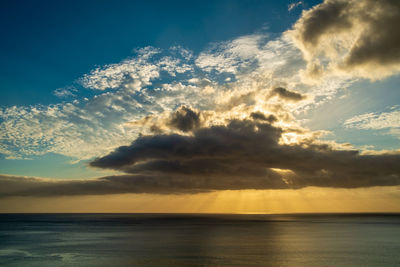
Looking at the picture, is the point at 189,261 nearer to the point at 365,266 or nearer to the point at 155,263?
the point at 155,263

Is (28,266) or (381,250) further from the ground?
(28,266)

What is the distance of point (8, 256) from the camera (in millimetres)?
61188

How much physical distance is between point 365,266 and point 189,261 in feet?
107

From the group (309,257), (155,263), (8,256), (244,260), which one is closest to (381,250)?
(309,257)

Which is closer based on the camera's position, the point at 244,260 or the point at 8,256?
the point at 244,260

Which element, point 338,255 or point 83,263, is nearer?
point 83,263

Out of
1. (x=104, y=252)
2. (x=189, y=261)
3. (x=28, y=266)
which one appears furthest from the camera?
(x=104, y=252)

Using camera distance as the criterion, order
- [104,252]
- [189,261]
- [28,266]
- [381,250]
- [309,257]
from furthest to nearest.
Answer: [381,250] < [104,252] < [309,257] < [189,261] < [28,266]

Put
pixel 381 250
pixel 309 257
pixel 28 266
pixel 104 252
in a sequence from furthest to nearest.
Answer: pixel 381 250 → pixel 104 252 → pixel 309 257 → pixel 28 266

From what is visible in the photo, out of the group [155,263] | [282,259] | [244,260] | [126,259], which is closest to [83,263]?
[126,259]

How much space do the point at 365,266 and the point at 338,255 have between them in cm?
1163

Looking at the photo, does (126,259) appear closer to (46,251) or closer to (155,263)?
(155,263)

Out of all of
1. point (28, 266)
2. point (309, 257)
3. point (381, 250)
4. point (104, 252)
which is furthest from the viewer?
point (381, 250)

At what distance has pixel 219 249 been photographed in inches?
2761
